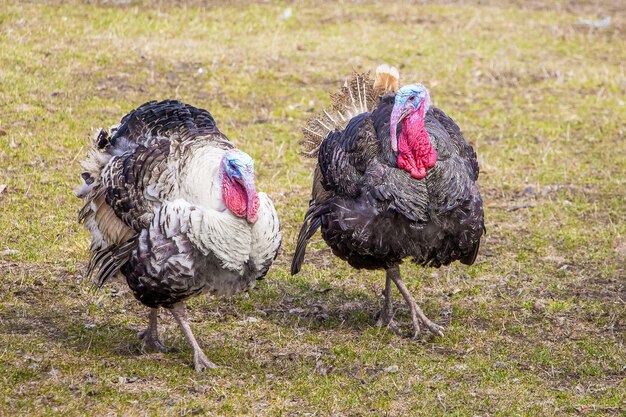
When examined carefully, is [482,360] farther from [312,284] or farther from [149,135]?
[149,135]

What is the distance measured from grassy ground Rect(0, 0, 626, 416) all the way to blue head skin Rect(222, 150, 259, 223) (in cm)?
108

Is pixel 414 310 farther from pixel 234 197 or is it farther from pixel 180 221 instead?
pixel 180 221

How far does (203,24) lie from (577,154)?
19.4ft

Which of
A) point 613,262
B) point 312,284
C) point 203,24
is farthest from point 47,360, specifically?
point 203,24

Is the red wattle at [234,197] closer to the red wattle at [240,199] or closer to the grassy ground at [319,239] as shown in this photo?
the red wattle at [240,199]

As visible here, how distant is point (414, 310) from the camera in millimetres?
7102

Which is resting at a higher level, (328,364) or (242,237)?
(242,237)

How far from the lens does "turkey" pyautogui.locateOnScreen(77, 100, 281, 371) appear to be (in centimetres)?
589

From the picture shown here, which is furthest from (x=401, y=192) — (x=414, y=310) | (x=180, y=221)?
(x=180, y=221)

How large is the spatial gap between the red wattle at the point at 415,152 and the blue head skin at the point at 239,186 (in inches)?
43.5

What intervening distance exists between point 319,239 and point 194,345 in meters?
2.75

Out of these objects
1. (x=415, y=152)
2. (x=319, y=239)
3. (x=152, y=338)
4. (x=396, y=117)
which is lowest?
(x=152, y=338)

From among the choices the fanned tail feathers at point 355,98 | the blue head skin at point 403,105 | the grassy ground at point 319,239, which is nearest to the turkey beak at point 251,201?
the grassy ground at point 319,239

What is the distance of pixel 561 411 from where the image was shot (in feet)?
19.2
